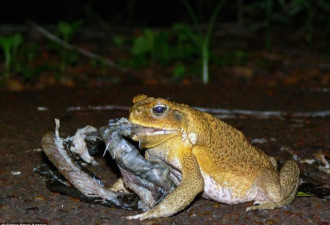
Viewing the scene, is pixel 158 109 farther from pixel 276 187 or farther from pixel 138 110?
pixel 276 187

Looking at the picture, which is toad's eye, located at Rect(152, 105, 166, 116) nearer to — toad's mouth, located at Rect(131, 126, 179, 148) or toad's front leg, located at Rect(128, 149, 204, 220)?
toad's mouth, located at Rect(131, 126, 179, 148)

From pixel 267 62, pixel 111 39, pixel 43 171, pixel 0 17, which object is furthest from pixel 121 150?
pixel 0 17

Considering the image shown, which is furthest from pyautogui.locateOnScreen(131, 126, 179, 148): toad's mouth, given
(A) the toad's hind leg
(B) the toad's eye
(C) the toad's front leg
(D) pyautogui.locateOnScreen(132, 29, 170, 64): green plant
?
(D) pyautogui.locateOnScreen(132, 29, 170, 64): green plant

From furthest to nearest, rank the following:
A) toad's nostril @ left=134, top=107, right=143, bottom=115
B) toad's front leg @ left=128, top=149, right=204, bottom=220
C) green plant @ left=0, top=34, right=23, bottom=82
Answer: green plant @ left=0, top=34, right=23, bottom=82 → toad's nostril @ left=134, top=107, right=143, bottom=115 → toad's front leg @ left=128, top=149, right=204, bottom=220

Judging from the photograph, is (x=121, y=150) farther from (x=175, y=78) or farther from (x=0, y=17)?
(x=0, y=17)

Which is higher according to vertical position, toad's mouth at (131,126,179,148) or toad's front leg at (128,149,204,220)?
toad's mouth at (131,126,179,148)
